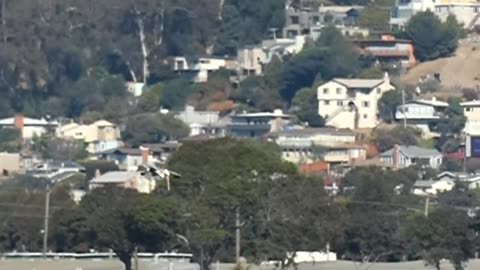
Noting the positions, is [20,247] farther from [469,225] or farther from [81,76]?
[81,76]

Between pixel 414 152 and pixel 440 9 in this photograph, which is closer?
pixel 414 152

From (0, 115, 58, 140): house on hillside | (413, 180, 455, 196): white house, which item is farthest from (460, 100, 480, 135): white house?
(0, 115, 58, 140): house on hillside

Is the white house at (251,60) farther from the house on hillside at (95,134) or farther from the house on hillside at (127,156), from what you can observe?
the house on hillside at (127,156)

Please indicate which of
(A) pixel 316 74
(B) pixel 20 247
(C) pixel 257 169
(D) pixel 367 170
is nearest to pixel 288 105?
(A) pixel 316 74

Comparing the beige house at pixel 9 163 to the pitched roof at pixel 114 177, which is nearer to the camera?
the pitched roof at pixel 114 177

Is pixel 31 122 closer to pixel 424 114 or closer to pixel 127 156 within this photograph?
pixel 127 156

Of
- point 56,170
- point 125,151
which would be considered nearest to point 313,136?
point 125,151

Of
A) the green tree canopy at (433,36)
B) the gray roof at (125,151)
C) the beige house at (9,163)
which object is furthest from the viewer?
the green tree canopy at (433,36)

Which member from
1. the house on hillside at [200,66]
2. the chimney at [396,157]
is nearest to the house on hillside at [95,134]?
the house on hillside at [200,66]
